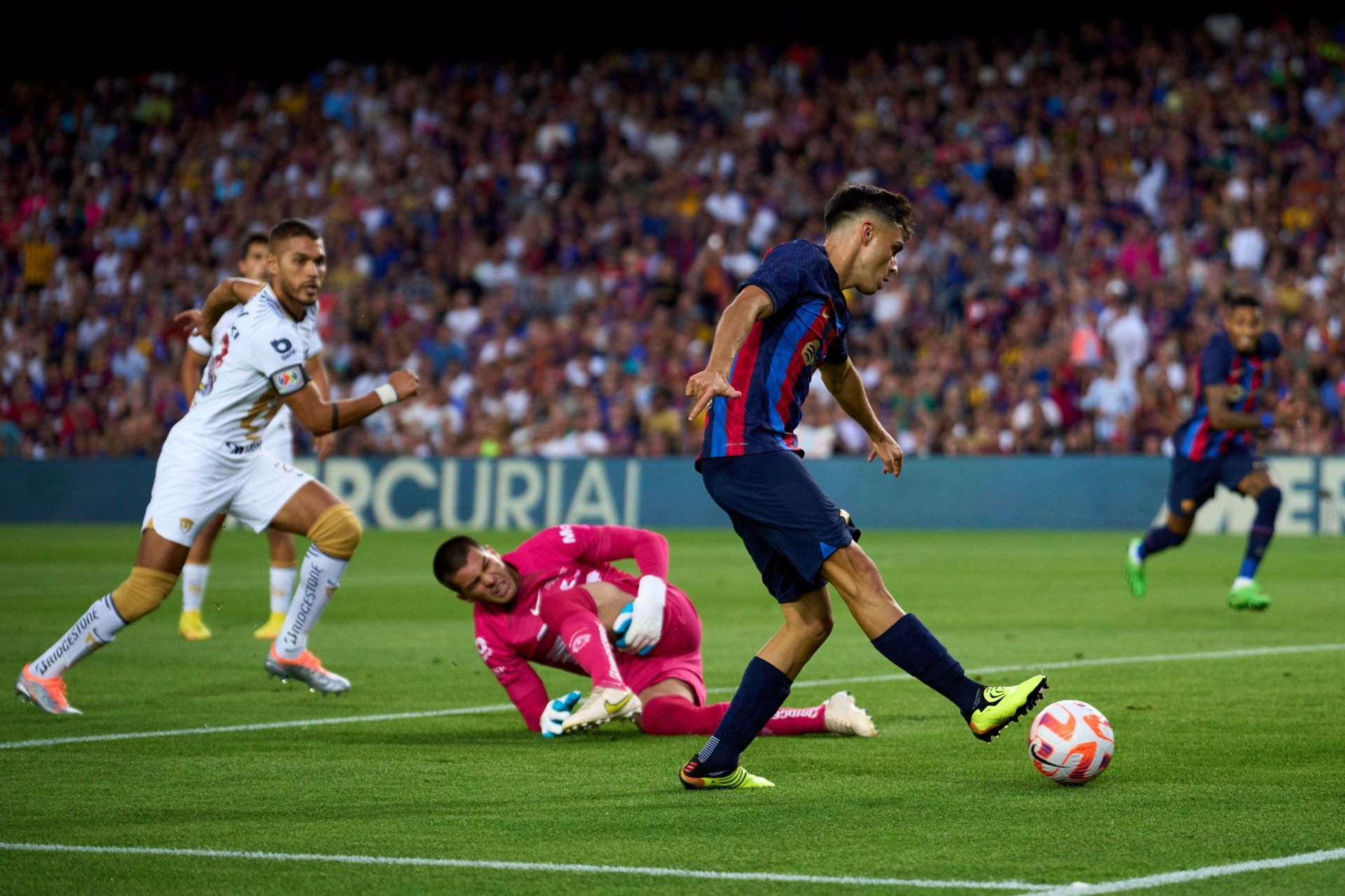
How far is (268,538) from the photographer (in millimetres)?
11445

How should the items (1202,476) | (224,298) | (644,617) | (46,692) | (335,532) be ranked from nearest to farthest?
(644,617) < (46,692) < (335,532) < (224,298) < (1202,476)

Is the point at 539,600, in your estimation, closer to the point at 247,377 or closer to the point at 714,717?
the point at 714,717

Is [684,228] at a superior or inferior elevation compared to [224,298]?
superior

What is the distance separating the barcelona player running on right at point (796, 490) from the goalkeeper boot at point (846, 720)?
1101mm

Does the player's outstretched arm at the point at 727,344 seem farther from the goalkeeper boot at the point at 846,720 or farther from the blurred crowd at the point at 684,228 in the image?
the blurred crowd at the point at 684,228

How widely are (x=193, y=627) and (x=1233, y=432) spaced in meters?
7.62

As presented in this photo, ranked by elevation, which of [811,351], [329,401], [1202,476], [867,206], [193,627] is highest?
[867,206]

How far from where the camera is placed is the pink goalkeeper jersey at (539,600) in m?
7.19

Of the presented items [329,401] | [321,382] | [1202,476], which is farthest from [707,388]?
[1202,476]

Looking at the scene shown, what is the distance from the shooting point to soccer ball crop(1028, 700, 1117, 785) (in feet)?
19.2

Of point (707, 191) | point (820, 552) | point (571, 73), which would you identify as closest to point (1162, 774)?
point (820, 552)

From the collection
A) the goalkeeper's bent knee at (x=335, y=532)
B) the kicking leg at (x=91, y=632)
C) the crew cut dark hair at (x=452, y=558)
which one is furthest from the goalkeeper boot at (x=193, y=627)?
the crew cut dark hair at (x=452, y=558)

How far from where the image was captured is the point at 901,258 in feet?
86.1

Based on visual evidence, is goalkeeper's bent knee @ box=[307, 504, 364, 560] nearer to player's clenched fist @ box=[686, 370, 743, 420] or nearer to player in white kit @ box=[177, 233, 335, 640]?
player in white kit @ box=[177, 233, 335, 640]
